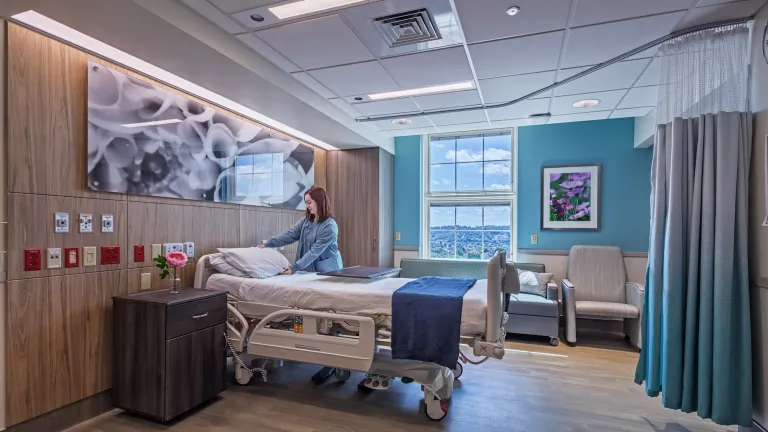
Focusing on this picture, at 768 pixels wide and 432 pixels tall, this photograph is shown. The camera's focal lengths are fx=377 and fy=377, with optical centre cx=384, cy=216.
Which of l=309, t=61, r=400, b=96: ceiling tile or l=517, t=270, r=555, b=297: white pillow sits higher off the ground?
l=309, t=61, r=400, b=96: ceiling tile

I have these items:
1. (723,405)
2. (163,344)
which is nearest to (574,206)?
(723,405)

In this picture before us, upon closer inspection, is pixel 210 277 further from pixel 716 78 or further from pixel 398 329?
pixel 716 78

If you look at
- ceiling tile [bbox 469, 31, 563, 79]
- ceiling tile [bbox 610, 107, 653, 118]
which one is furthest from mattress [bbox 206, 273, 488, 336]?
ceiling tile [bbox 610, 107, 653, 118]

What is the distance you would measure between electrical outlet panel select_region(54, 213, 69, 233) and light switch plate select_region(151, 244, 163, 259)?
0.58 metres

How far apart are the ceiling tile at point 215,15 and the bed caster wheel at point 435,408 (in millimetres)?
2648

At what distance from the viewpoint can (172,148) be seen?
2936mm

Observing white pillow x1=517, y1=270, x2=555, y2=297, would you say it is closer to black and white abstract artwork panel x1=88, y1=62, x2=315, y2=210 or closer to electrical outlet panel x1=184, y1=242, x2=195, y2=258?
black and white abstract artwork panel x1=88, y1=62, x2=315, y2=210

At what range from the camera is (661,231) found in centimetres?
233

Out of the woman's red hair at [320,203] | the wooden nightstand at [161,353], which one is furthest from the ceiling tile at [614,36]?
the wooden nightstand at [161,353]

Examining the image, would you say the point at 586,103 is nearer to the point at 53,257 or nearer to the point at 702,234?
the point at 702,234

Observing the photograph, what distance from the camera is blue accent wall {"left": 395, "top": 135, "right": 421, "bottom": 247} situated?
18.0ft

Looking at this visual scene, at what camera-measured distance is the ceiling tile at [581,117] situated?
13.8 feet

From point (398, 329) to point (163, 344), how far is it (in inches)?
57.2

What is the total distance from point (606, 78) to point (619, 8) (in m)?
1.15
